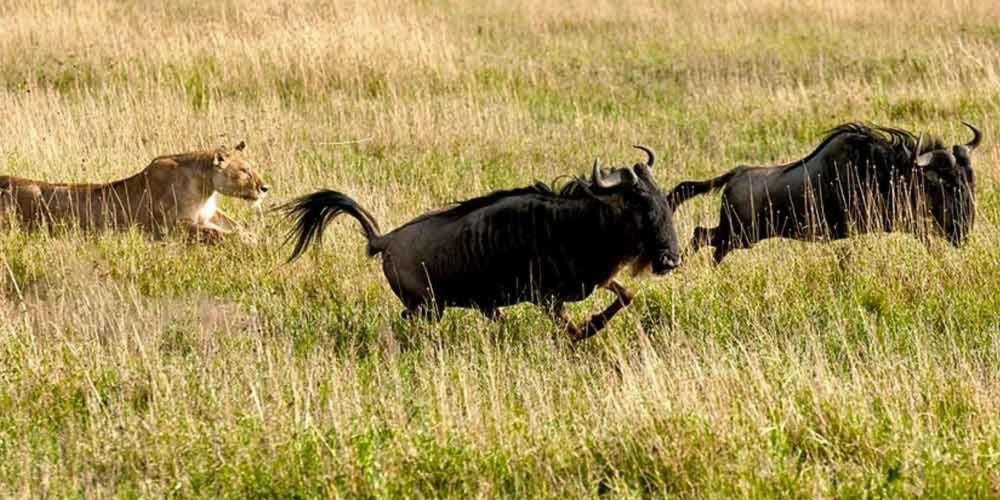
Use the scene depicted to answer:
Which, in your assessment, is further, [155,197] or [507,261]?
[155,197]

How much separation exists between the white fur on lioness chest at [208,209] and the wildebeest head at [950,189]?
4737 mm

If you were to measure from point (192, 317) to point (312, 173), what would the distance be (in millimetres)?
4128

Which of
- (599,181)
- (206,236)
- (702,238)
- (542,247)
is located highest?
(599,181)

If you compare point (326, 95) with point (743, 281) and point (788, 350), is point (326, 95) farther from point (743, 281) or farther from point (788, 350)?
point (788, 350)

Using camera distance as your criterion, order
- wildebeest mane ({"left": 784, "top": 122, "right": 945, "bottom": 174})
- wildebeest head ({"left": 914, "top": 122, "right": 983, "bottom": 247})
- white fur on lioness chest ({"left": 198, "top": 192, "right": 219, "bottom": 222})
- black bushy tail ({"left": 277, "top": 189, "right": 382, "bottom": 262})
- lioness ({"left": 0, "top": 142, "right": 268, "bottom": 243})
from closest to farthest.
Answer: black bushy tail ({"left": 277, "top": 189, "right": 382, "bottom": 262}) → wildebeest head ({"left": 914, "top": 122, "right": 983, "bottom": 247}) → wildebeest mane ({"left": 784, "top": 122, "right": 945, "bottom": 174}) → lioness ({"left": 0, "top": 142, "right": 268, "bottom": 243}) → white fur on lioness chest ({"left": 198, "top": 192, "right": 219, "bottom": 222})

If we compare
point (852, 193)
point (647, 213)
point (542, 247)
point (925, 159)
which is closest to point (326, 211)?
point (542, 247)

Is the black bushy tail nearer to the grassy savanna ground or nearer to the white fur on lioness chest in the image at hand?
the grassy savanna ground

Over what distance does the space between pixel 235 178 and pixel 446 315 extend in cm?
332

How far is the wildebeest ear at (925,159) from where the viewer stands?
915cm

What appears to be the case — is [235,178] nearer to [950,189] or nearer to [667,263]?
[667,263]

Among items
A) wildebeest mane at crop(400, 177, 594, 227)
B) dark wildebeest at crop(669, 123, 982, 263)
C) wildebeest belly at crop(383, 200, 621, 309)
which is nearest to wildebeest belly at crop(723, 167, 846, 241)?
dark wildebeest at crop(669, 123, 982, 263)

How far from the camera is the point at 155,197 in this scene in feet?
34.8

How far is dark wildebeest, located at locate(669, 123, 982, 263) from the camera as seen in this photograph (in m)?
9.12

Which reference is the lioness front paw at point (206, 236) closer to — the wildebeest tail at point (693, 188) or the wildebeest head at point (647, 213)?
the wildebeest tail at point (693, 188)
